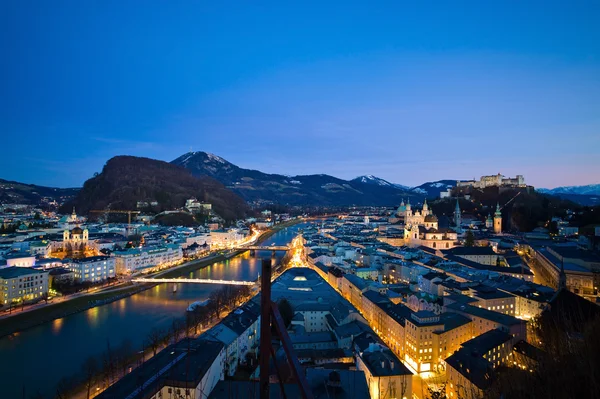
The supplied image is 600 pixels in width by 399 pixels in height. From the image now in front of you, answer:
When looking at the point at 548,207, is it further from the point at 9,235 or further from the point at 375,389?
the point at 9,235

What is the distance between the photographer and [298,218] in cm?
3175

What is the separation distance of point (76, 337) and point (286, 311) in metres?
3.06

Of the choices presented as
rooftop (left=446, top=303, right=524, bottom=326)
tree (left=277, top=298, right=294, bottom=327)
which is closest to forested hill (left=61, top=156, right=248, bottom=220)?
tree (left=277, top=298, right=294, bottom=327)

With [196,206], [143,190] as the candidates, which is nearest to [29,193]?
[143,190]

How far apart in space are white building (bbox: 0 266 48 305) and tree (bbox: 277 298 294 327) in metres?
4.61

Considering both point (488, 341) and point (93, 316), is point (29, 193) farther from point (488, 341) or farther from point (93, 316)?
point (488, 341)

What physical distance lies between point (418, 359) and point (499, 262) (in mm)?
6676

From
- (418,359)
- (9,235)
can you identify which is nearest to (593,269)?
(418,359)

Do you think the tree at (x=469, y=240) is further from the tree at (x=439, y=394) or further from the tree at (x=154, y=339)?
the tree at (x=154, y=339)

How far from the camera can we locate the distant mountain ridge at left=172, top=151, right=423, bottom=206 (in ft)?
164

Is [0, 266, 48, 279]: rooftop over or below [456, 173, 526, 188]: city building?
below

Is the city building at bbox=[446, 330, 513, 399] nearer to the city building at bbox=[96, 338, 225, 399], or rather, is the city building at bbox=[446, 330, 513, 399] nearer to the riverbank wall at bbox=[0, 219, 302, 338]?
the city building at bbox=[96, 338, 225, 399]

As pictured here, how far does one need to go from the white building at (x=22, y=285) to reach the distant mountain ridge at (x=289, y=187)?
38.6 metres

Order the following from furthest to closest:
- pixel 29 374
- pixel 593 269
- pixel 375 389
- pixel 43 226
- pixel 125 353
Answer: pixel 43 226 → pixel 593 269 → pixel 125 353 → pixel 29 374 → pixel 375 389
